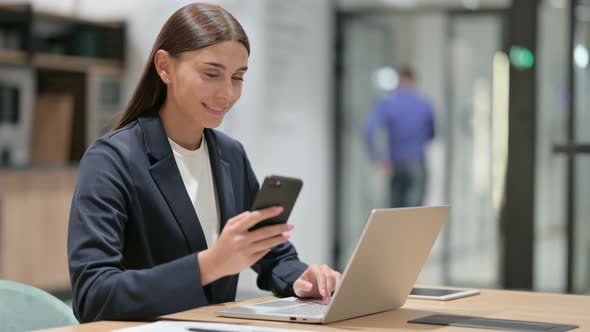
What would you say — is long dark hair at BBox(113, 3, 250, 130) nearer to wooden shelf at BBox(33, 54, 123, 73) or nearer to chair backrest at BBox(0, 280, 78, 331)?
chair backrest at BBox(0, 280, 78, 331)

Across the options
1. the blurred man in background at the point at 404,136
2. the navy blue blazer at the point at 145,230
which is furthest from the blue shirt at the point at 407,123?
the navy blue blazer at the point at 145,230

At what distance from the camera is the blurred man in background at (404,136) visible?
816 centimetres

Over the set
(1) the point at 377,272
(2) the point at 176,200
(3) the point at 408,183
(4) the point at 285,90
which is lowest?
(3) the point at 408,183

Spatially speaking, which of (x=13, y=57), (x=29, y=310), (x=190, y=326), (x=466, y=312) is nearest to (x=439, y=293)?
(x=466, y=312)

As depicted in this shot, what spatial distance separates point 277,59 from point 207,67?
5.56 m

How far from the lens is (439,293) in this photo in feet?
8.11

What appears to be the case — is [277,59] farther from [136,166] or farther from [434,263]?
[136,166]

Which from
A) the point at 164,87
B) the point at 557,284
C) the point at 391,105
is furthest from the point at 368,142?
the point at 164,87

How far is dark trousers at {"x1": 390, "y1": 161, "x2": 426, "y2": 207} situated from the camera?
8.33 meters

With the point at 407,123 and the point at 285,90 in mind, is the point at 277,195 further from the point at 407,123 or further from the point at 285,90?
the point at 407,123

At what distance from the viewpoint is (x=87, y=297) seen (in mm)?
2033

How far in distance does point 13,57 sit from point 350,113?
9.90ft

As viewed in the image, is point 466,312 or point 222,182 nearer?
point 466,312

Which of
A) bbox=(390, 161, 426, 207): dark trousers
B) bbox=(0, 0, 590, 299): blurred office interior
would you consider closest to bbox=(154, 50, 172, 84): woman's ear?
bbox=(0, 0, 590, 299): blurred office interior
